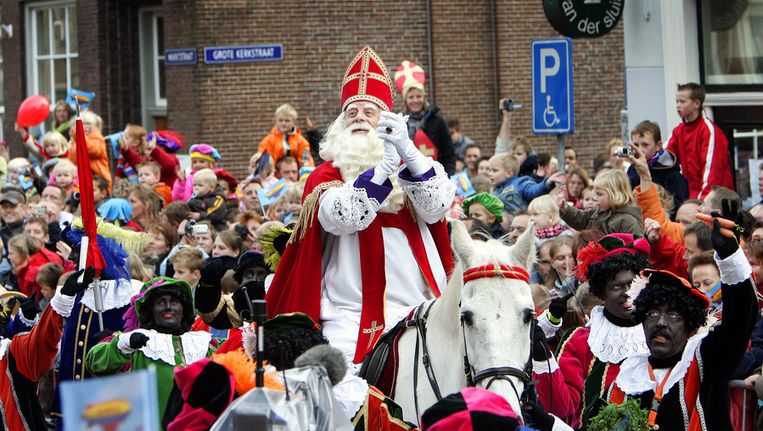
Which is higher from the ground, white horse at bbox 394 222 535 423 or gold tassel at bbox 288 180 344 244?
gold tassel at bbox 288 180 344 244

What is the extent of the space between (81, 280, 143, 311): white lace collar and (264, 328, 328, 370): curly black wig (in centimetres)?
362

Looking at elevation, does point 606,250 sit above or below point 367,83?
below

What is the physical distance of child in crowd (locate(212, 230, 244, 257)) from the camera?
11.4 meters

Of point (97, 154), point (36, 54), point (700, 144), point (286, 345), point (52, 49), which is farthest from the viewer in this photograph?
point (36, 54)

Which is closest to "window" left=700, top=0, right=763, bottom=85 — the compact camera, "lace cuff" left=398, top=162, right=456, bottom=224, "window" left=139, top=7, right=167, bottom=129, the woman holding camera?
the woman holding camera

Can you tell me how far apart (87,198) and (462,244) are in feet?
10.3

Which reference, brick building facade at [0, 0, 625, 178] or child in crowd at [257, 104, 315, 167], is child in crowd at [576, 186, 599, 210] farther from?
brick building facade at [0, 0, 625, 178]

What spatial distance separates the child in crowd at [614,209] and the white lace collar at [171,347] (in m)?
3.33

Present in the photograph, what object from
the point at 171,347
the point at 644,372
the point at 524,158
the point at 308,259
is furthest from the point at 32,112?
the point at 644,372

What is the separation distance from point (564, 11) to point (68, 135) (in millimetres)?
10274

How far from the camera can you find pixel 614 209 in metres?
10.1

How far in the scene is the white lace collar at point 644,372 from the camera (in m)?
6.26

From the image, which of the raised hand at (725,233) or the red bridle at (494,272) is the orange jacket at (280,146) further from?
the raised hand at (725,233)

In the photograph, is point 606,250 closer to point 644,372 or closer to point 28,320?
point 644,372
